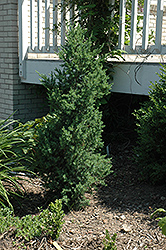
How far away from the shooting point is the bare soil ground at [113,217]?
2.57 metres

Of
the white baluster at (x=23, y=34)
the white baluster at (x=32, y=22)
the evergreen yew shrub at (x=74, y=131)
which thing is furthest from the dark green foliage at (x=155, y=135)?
the white baluster at (x=23, y=34)

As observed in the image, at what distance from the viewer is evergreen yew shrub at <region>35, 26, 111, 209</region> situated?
2.99 m

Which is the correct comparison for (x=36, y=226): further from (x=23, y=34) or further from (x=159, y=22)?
(x=23, y=34)

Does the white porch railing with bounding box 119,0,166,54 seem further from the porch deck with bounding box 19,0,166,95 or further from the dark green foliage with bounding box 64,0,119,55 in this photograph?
the dark green foliage with bounding box 64,0,119,55

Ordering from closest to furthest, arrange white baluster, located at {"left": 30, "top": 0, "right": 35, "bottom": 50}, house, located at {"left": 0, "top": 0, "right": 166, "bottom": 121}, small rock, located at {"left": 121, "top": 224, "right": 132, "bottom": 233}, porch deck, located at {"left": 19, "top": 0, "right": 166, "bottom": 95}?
small rock, located at {"left": 121, "top": 224, "right": 132, "bottom": 233}, porch deck, located at {"left": 19, "top": 0, "right": 166, "bottom": 95}, house, located at {"left": 0, "top": 0, "right": 166, "bottom": 121}, white baluster, located at {"left": 30, "top": 0, "right": 35, "bottom": 50}

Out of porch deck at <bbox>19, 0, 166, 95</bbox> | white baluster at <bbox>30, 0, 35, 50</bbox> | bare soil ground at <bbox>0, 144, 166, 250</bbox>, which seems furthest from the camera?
white baluster at <bbox>30, 0, 35, 50</bbox>

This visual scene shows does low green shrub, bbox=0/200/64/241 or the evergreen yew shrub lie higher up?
the evergreen yew shrub

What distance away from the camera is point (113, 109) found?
189 inches

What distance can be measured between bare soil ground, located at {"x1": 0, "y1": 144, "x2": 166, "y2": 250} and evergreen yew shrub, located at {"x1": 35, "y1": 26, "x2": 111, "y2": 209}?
0.74ft

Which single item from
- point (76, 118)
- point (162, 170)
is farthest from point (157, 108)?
point (76, 118)

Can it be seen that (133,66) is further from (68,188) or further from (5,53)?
(5,53)

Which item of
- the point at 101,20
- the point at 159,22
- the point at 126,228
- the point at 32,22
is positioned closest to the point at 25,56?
the point at 32,22

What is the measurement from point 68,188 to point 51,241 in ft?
1.91

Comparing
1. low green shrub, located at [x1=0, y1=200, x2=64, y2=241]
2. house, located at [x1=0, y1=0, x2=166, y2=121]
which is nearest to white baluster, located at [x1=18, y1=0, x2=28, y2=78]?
house, located at [x1=0, y1=0, x2=166, y2=121]
